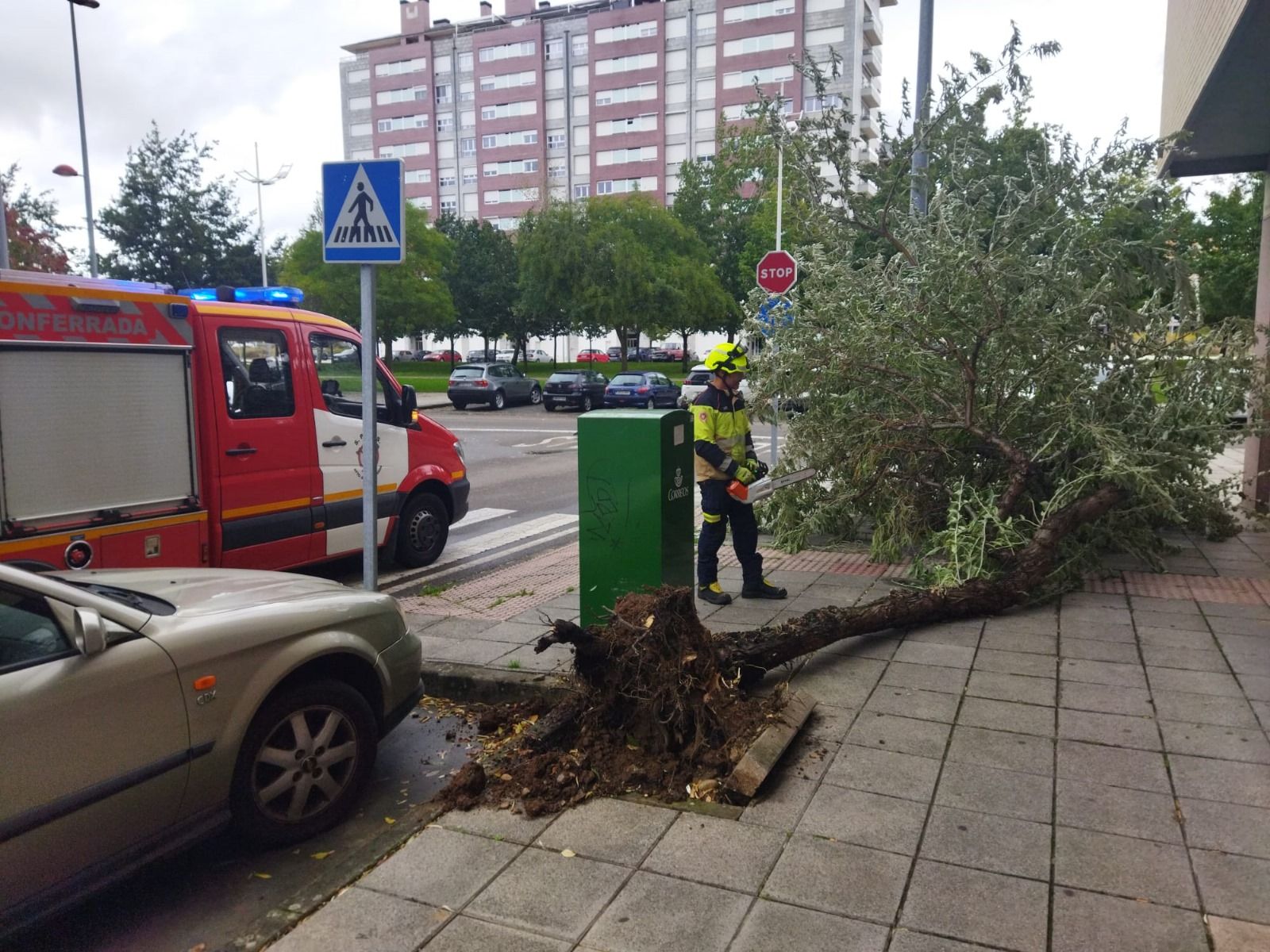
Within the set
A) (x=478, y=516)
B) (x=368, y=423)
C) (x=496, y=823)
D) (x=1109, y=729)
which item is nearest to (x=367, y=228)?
(x=368, y=423)

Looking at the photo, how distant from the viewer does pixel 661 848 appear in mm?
3365

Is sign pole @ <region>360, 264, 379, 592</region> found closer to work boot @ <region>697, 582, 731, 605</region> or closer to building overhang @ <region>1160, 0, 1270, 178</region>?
work boot @ <region>697, 582, 731, 605</region>

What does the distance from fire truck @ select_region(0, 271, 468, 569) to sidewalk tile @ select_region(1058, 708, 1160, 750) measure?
3.99m

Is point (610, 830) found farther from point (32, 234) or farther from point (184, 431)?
point (32, 234)

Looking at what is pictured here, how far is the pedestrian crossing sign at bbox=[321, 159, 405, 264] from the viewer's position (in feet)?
18.1

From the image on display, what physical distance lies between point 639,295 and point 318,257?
12.8 meters

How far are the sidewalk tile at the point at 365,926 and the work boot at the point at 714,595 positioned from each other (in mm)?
3830

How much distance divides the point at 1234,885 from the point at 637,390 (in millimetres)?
26769

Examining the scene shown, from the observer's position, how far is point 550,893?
3098mm

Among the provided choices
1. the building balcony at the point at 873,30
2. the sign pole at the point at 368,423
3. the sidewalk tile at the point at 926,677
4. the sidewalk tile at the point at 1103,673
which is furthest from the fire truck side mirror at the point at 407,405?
the building balcony at the point at 873,30

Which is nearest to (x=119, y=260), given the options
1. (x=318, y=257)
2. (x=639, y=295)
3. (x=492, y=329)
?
(x=318, y=257)

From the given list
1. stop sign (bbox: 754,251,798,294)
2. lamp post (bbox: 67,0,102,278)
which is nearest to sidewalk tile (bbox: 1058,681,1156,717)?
stop sign (bbox: 754,251,798,294)

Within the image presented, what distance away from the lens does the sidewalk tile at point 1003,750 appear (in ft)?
12.9

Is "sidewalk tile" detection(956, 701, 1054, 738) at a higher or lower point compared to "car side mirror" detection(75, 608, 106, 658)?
lower
